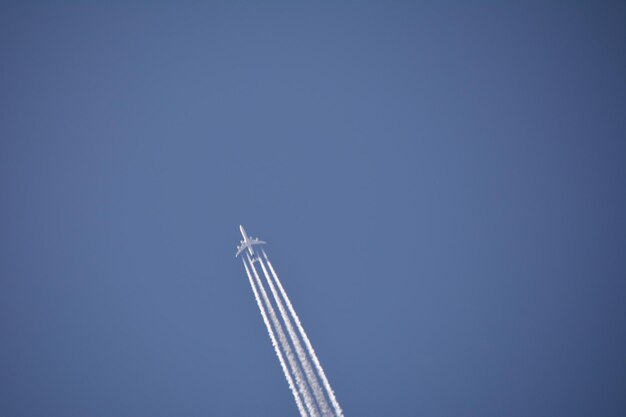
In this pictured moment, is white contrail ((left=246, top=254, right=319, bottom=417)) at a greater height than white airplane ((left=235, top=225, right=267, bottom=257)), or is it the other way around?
white airplane ((left=235, top=225, right=267, bottom=257))

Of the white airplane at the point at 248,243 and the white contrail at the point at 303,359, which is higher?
the white airplane at the point at 248,243

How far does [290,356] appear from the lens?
5784 cm

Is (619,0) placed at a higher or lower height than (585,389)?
higher

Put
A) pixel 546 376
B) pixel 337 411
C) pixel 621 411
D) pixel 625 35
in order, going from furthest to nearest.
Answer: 1. pixel 625 35
2. pixel 546 376
3. pixel 621 411
4. pixel 337 411

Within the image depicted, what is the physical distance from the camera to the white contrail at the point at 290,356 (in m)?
53.0

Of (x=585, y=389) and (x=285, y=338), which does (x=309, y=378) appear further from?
(x=585, y=389)

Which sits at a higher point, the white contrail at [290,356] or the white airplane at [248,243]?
the white airplane at [248,243]

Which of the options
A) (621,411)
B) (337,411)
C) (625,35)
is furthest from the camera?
(625,35)

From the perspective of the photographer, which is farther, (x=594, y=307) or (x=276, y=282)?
(x=594, y=307)

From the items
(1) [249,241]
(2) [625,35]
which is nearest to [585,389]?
(1) [249,241]

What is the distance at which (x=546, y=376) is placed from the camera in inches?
2800

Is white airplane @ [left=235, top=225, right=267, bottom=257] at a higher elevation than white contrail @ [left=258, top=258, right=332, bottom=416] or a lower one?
higher

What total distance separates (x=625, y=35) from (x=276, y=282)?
77.8 metres

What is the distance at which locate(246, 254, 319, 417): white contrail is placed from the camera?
174 feet
